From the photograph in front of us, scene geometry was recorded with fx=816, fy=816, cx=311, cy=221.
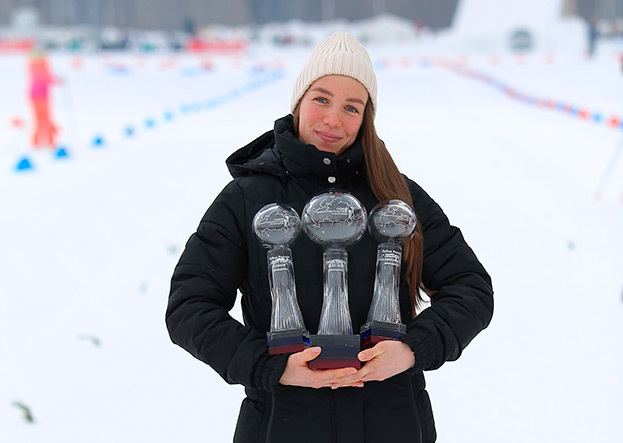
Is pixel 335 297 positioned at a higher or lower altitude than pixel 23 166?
higher

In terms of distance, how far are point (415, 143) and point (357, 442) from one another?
32.0 ft

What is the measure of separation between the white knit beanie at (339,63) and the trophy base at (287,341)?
1.94 ft

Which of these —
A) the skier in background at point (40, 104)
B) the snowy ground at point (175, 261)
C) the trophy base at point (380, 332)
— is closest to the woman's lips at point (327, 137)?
the trophy base at point (380, 332)

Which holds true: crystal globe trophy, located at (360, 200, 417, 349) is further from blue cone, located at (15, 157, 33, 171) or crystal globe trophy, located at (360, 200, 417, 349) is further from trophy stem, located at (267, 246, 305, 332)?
blue cone, located at (15, 157, 33, 171)

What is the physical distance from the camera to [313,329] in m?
1.73

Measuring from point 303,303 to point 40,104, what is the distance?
36.6ft

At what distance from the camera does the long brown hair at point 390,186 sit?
1.75m

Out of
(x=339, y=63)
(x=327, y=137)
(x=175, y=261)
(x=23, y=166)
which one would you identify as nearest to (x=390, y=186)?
(x=327, y=137)

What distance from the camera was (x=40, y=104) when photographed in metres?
12.0

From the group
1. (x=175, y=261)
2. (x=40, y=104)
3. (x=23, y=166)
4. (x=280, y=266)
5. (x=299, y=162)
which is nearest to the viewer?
(x=280, y=266)

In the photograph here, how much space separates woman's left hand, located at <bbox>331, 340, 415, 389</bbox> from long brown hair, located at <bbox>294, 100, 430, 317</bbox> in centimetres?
22

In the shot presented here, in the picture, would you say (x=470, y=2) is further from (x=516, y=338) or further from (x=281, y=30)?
(x=516, y=338)

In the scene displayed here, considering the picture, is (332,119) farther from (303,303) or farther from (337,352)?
(337,352)

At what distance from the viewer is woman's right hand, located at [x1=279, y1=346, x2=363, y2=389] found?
1519 mm
